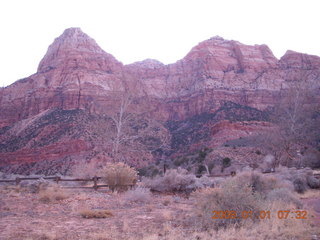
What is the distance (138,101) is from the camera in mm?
64875

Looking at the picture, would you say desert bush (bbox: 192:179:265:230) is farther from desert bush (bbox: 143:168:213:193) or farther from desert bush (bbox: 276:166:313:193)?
desert bush (bbox: 276:166:313:193)

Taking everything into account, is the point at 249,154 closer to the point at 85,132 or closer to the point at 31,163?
the point at 85,132

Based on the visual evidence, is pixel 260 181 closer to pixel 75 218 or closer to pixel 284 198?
pixel 284 198

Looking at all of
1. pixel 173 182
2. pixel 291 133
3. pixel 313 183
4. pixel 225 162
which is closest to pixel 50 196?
pixel 173 182

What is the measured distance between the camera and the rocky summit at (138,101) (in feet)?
146

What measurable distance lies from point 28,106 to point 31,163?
76.0ft

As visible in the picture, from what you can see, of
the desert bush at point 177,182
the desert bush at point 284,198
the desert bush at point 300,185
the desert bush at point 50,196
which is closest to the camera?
the desert bush at point 284,198

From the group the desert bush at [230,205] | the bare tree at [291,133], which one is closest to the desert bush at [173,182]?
the desert bush at [230,205]

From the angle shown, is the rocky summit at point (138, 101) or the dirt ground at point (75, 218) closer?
the dirt ground at point (75, 218)

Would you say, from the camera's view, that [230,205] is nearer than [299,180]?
Yes

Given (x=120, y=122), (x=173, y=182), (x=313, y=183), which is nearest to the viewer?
(x=313, y=183)

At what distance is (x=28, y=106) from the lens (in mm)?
62688
